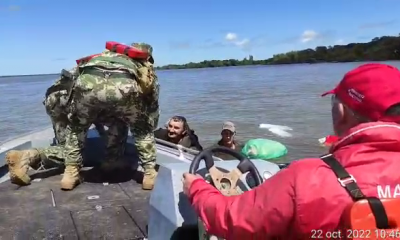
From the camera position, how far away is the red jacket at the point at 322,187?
4.10 feet

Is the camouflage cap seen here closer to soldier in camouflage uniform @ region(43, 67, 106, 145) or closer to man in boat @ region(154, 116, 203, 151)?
soldier in camouflage uniform @ region(43, 67, 106, 145)

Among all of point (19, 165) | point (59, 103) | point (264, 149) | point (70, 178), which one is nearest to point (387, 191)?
point (70, 178)

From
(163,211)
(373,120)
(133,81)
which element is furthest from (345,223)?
(133,81)

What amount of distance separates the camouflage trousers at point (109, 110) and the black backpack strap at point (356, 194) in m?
2.43

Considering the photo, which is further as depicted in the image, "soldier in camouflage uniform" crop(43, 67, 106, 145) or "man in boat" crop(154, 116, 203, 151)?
"man in boat" crop(154, 116, 203, 151)

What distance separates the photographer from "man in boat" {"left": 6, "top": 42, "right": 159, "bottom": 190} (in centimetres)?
350

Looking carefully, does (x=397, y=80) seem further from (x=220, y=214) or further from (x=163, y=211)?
(x=163, y=211)

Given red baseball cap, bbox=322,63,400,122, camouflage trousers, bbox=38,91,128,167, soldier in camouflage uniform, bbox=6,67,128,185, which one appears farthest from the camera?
camouflage trousers, bbox=38,91,128,167

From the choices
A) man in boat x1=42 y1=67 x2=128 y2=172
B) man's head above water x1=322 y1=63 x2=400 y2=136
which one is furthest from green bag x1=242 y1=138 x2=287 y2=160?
man's head above water x1=322 y1=63 x2=400 y2=136

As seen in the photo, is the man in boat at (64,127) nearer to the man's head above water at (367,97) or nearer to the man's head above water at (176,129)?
the man's head above water at (176,129)

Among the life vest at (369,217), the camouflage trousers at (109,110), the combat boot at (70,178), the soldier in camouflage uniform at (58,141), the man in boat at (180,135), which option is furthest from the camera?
the man in boat at (180,135)

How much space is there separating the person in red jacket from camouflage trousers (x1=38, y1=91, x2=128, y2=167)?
290cm

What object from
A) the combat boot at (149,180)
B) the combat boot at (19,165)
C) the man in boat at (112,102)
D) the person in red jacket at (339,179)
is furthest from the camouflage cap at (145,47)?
the person in red jacket at (339,179)

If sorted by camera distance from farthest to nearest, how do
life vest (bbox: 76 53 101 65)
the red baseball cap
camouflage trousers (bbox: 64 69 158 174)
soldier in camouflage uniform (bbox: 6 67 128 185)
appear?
1. soldier in camouflage uniform (bbox: 6 67 128 185)
2. life vest (bbox: 76 53 101 65)
3. camouflage trousers (bbox: 64 69 158 174)
4. the red baseball cap
